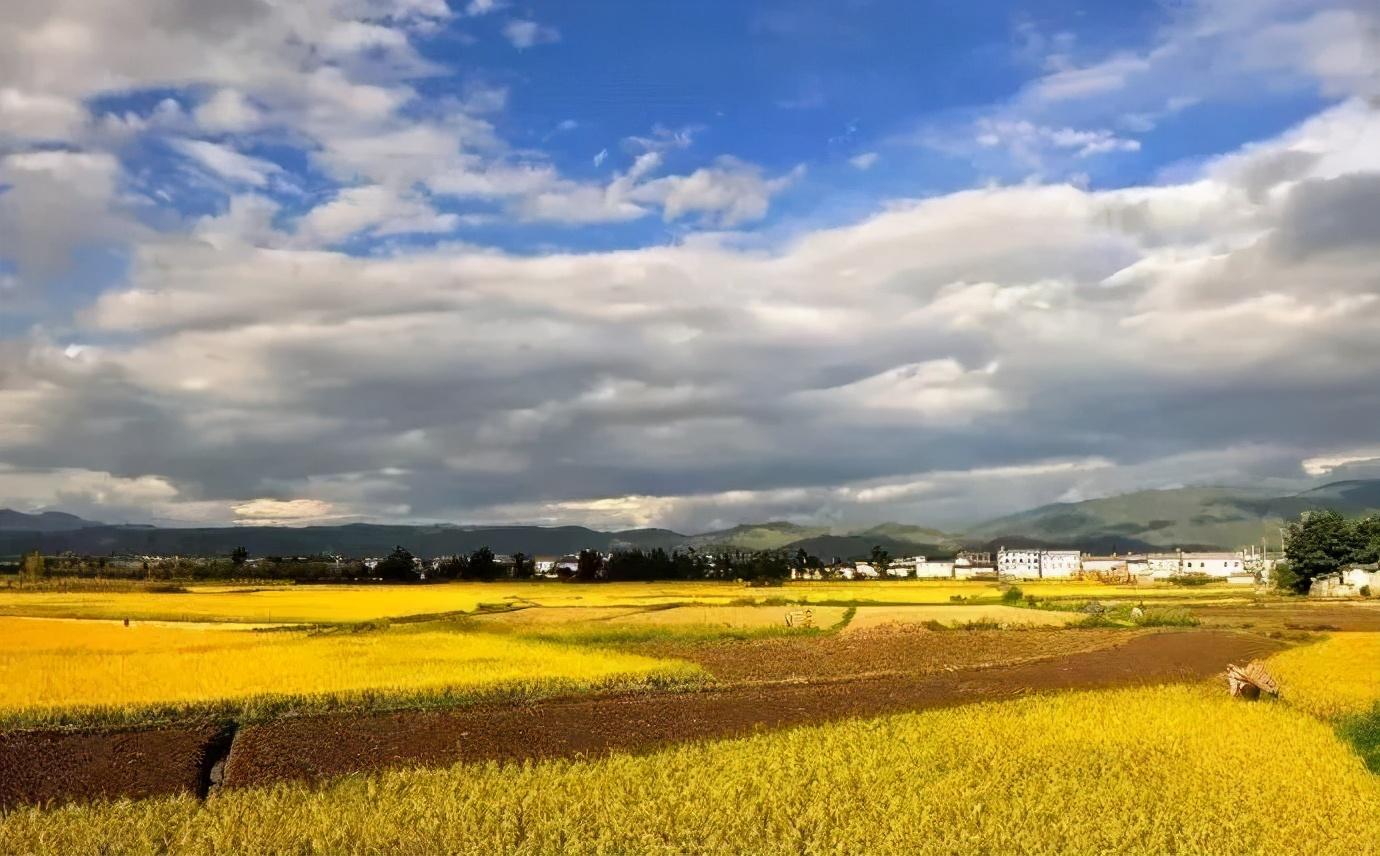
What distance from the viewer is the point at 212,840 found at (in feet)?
37.0

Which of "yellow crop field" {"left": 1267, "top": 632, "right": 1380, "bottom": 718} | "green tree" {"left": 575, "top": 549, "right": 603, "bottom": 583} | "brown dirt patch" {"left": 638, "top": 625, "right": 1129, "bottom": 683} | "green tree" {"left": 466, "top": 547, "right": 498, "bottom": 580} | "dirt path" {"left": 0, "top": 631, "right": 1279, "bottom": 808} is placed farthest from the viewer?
"green tree" {"left": 575, "top": 549, "right": 603, "bottom": 583}

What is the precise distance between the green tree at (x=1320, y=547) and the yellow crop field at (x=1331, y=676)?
230 ft

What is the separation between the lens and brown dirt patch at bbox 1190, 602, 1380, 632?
54125 mm

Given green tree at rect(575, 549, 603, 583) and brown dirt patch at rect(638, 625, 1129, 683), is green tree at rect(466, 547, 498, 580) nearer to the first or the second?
green tree at rect(575, 549, 603, 583)

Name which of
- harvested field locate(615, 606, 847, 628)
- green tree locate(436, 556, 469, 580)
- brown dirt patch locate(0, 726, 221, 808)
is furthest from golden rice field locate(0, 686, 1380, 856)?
green tree locate(436, 556, 469, 580)

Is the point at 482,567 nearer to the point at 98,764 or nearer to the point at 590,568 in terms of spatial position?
the point at 590,568

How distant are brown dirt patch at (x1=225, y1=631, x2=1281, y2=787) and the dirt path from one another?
0.11 feet

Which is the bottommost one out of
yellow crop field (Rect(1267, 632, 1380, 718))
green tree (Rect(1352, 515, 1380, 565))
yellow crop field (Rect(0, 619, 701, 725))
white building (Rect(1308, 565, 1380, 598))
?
white building (Rect(1308, 565, 1380, 598))

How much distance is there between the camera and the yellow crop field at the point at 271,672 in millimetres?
22297

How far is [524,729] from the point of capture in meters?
19.6

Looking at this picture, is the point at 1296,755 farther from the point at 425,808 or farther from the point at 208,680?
the point at 208,680

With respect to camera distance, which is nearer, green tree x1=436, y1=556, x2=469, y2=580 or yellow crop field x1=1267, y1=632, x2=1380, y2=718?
yellow crop field x1=1267, y1=632, x2=1380, y2=718

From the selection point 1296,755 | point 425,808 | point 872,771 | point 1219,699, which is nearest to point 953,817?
point 872,771

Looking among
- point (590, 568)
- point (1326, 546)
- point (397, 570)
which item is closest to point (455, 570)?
point (397, 570)
